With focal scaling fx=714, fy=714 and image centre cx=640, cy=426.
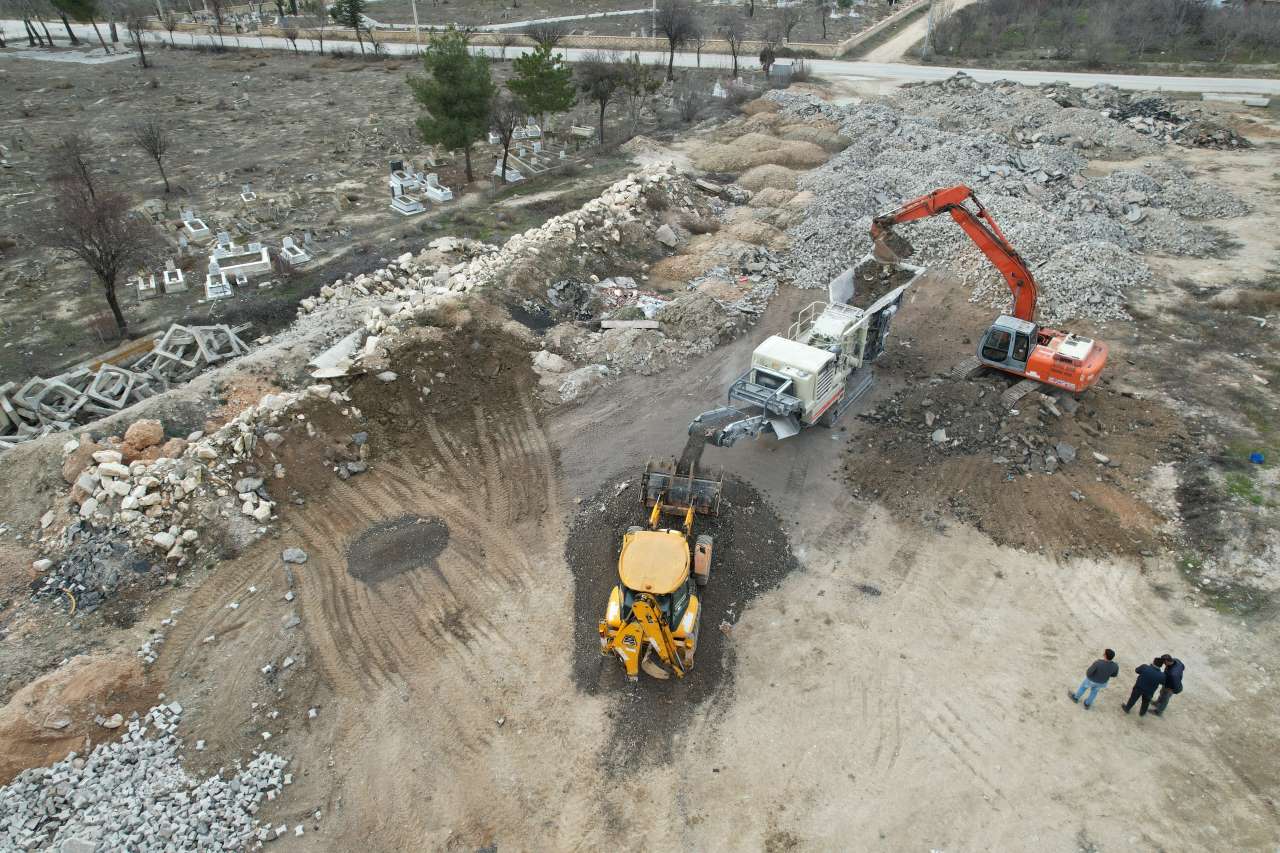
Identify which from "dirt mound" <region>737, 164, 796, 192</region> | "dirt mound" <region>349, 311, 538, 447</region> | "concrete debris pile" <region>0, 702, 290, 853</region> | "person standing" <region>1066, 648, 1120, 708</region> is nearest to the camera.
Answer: "concrete debris pile" <region>0, 702, 290, 853</region>

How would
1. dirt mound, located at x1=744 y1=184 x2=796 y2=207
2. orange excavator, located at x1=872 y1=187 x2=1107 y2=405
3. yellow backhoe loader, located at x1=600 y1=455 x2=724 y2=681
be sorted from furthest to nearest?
1. dirt mound, located at x1=744 y1=184 x2=796 y2=207
2. orange excavator, located at x1=872 y1=187 x2=1107 y2=405
3. yellow backhoe loader, located at x1=600 y1=455 x2=724 y2=681

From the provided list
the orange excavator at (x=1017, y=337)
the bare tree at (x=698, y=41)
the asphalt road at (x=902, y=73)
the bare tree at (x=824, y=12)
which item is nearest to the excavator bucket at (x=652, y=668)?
the orange excavator at (x=1017, y=337)

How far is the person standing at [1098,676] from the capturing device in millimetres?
10000

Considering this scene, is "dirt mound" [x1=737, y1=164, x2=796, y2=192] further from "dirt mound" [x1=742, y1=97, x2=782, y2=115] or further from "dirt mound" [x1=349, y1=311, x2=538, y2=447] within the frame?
"dirt mound" [x1=349, y1=311, x2=538, y2=447]

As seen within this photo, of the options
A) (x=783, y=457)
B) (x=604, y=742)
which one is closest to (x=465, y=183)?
(x=783, y=457)

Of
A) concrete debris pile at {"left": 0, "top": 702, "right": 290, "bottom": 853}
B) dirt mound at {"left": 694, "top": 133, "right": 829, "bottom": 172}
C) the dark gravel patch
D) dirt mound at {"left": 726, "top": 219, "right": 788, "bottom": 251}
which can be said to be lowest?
concrete debris pile at {"left": 0, "top": 702, "right": 290, "bottom": 853}

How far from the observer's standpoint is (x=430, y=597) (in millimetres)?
12578

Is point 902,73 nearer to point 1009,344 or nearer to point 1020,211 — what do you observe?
point 1020,211

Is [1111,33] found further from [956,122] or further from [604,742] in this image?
[604,742]

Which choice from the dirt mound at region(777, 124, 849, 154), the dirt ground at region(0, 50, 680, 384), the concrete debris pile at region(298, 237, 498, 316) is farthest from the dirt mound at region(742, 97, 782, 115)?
the concrete debris pile at region(298, 237, 498, 316)

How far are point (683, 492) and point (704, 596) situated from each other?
1960 millimetres

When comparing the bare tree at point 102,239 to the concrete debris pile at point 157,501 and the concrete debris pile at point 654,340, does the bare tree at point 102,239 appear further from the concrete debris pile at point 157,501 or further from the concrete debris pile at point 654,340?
the concrete debris pile at point 654,340

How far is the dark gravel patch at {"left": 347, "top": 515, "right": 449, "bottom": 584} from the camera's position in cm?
1305

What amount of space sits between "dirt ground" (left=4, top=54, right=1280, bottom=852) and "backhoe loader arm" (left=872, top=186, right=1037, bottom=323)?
2038 millimetres
